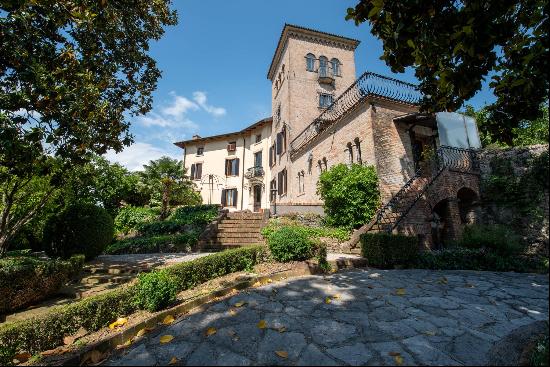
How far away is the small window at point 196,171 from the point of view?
3362cm

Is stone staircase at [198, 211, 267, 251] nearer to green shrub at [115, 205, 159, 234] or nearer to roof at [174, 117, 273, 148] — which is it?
green shrub at [115, 205, 159, 234]

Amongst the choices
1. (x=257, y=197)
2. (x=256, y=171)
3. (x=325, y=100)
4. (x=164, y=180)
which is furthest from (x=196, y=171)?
(x=325, y=100)

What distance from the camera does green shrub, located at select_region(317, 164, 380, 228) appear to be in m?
12.3

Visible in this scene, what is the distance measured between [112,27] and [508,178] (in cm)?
1579

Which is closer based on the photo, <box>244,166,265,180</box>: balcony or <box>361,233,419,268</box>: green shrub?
<box>361,233,419,268</box>: green shrub

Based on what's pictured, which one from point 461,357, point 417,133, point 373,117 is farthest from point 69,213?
point 417,133

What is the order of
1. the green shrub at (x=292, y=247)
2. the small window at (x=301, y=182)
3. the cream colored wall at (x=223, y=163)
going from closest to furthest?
the green shrub at (x=292, y=247), the small window at (x=301, y=182), the cream colored wall at (x=223, y=163)

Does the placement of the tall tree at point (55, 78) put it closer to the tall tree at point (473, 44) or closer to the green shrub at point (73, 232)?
the green shrub at point (73, 232)

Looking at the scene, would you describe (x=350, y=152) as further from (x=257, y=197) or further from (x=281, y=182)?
(x=257, y=197)

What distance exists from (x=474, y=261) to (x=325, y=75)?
1993cm

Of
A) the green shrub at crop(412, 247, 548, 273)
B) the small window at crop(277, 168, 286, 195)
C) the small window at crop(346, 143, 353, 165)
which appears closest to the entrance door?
the small window at crop(277, 168, 286, 195)

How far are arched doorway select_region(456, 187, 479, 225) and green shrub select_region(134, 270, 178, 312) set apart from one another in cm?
1278

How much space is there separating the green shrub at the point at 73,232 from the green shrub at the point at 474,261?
1118 centimetres

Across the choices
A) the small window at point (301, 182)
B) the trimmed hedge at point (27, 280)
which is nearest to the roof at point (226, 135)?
the small window at point (301, 182)
